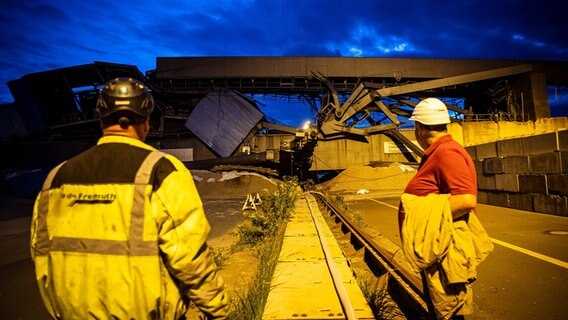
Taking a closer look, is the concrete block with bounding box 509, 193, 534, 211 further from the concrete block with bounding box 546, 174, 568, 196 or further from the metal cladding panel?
the metal cladding panel

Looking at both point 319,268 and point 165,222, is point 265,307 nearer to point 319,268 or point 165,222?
point 319,268

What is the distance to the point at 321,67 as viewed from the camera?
2878 cm

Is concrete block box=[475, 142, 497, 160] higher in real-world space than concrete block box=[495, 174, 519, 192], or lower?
higher

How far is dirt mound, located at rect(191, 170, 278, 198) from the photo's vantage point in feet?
58.6

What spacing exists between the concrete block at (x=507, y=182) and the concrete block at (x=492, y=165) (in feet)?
0.71

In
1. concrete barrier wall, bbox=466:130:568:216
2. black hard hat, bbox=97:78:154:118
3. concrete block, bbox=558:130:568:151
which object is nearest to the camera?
black hard hat, bbox=97:78:154:118

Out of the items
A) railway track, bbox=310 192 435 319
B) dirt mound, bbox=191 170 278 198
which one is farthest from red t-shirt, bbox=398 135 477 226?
dirt mound, bbox=191 170 278 198

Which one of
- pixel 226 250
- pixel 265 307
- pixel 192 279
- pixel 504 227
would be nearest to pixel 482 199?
pixel 504 227

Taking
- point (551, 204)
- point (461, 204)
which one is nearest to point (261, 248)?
point (461, 204)

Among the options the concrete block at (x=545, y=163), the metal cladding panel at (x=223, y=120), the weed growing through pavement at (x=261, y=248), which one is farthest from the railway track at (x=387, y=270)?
the metal cladding panel at (x=223, y=120)

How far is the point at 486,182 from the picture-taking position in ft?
38.8

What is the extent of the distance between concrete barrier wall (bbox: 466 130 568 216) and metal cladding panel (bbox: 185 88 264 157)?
17.6 metres

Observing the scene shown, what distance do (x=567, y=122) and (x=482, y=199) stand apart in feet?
64.3

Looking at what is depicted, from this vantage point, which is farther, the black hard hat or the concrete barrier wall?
the concrete barrier wall
